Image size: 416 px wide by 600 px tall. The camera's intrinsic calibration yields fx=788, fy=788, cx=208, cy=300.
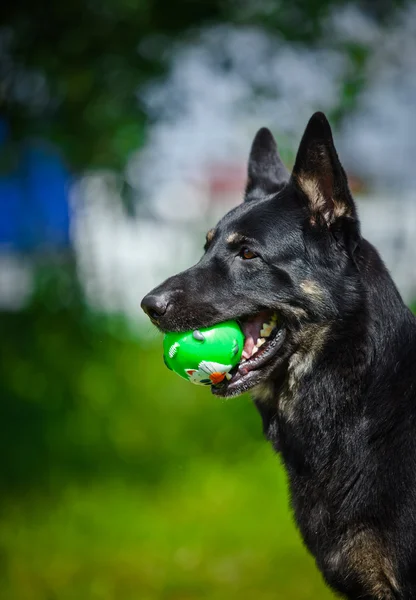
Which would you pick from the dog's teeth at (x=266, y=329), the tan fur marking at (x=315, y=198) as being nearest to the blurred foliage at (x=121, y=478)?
the dog's teeth at (x=266, y=329)

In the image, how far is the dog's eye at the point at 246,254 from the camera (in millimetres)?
3488

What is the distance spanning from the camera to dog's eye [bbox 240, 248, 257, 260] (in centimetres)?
349

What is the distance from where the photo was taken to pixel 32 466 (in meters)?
6.27

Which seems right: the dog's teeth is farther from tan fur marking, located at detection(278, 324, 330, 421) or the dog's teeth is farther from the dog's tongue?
tan fur marking, located at detection(278, 324, 330, 421)

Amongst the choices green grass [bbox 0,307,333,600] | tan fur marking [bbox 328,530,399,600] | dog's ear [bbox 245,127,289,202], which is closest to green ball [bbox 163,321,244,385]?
tan fur marking [bbox 328,530,399,600]

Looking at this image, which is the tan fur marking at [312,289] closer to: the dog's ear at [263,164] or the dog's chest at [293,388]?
the dog's chest at [293,388]

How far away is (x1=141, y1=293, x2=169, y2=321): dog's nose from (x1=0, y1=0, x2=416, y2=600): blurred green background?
2460 millimetres

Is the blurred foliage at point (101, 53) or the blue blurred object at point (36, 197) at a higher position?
the blurred foliage at point (101, 53)

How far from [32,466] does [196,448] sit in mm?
1363

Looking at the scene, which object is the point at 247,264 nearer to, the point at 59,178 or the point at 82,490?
the point at 82,490

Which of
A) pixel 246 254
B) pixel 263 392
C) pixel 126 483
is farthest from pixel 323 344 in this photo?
pixel 126 483

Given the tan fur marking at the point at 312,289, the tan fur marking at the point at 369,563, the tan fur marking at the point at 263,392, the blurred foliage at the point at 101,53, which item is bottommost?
the tan fur marking at the point at 369,563

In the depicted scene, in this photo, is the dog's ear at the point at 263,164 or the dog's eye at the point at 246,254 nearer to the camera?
the dog's eye at the point at 246,254

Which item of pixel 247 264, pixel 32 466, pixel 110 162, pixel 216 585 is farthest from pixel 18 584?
pixel 110 162
